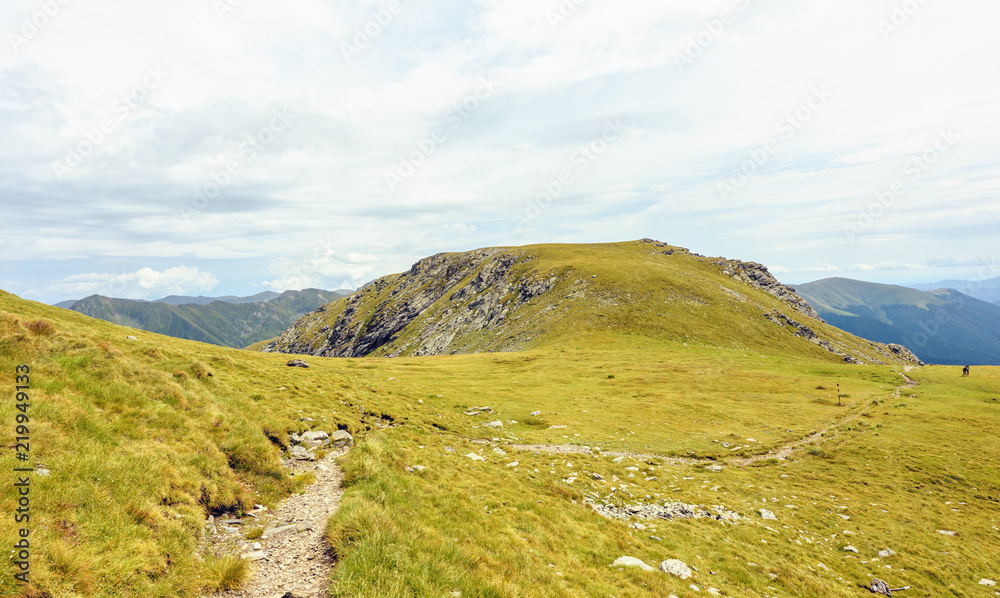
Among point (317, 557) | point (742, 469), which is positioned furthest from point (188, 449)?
point (742, 469)

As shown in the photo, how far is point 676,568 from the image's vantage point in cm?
1579

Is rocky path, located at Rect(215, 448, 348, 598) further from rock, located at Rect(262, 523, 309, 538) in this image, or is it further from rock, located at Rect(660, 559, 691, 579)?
rock, located at Rect(660, 559, 691, 579)

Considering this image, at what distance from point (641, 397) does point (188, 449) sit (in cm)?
5247

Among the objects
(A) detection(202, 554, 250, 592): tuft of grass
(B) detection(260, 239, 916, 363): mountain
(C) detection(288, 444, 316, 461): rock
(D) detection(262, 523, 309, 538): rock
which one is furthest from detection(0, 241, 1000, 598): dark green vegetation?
(B) detection(260, 239, 916, 363): mountain

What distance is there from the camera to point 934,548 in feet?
71.4

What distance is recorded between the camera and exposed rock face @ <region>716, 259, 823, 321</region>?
169 metres

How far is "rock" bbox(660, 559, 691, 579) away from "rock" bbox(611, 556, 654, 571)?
0.85 meters

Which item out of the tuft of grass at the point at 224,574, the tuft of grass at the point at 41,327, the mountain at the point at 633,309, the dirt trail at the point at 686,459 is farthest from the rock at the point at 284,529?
the mountain at the point at 633,309

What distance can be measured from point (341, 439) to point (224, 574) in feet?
46.8

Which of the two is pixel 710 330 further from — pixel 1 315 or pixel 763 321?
pixel 1 315

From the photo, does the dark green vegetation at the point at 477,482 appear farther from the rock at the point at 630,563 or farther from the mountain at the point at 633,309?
the mountain at the point at 633,309

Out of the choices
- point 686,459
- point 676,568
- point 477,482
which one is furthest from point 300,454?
point 686,459

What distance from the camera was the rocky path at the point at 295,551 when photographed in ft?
30.6

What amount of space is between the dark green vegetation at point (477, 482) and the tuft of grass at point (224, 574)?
0.05m
